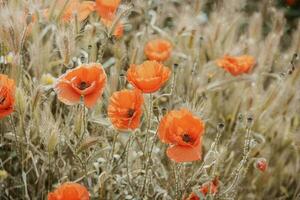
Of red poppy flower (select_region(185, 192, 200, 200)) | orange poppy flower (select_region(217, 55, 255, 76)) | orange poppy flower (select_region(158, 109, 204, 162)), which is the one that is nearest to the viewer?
orange poppy flower (select_region(158, 109, 204, 162))

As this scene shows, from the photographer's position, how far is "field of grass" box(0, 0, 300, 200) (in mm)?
1298

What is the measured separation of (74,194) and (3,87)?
0.29 m

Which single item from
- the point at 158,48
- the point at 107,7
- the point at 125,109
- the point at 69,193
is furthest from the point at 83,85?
the point at 158,48

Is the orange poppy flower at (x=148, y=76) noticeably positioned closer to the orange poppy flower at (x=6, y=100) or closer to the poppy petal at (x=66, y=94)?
the poppy petal at (x=66, y=94)

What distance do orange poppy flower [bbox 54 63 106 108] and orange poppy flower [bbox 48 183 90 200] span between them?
7.1 inches

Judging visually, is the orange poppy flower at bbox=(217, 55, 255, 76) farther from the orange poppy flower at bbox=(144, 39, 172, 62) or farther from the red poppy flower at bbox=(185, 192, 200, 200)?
the red poppy flower at bbox=(185, 192, 200, 200)

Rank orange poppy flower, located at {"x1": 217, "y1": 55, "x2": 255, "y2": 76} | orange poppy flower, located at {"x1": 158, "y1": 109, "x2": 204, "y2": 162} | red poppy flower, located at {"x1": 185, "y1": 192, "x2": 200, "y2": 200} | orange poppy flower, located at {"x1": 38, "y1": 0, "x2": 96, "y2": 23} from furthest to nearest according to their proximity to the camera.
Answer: orange poppy flower, located at {"x1": 217, "y1": 55, "x2": 255, "y2": 76}, orange poppy flower, located at {"x1": 38, "y1": 0, "x2": 96, "y2": 23}, red poppy flower, located at {"x1": 185, "y1": 192, "x2": 200, "y2": 200}, orange poppy flower, located at {"x1": 158, "y1": 109, "x2": 204, "y2": 162}

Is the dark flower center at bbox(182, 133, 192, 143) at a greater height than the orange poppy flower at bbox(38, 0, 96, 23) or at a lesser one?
lesser

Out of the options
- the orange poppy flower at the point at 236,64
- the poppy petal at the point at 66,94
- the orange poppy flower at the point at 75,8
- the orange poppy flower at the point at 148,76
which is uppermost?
the orange poppy flower at the point at 75,8

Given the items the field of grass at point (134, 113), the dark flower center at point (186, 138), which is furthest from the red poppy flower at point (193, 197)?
the dark flower center at point (186, 138)

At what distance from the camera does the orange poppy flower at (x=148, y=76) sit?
125 cm

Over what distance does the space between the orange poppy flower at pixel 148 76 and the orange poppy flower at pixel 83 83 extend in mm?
66

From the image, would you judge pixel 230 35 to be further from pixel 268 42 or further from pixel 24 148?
pixel 24 148

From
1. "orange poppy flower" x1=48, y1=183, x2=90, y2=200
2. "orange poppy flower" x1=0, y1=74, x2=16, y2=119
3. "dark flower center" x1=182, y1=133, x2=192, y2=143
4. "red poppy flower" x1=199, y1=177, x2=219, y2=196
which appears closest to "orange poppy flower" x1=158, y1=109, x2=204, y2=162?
"dark flower center" x1=182, y1=133, x2=192, y2=143
